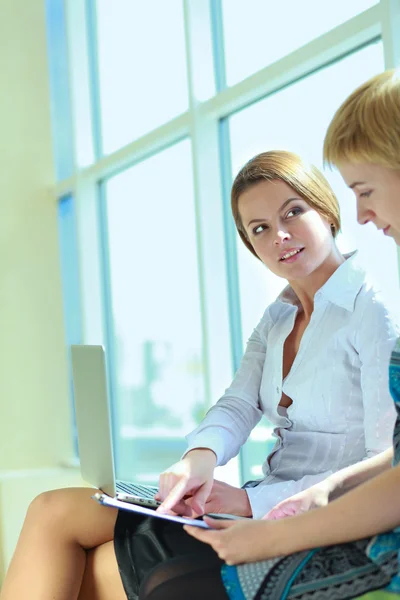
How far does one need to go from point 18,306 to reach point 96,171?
818 millimetres

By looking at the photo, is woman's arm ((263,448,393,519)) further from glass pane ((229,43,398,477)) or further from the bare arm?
glass pane ((229,43,398,477))

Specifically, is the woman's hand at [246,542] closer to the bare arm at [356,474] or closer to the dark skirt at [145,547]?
the dark skirt at [145,547]

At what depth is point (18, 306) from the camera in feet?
13.7

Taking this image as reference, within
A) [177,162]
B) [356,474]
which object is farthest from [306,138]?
[356,474]

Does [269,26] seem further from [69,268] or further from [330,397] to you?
[69,268]

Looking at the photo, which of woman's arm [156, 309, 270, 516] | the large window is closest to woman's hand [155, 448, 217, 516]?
woman's arm [156, 309, 270, 516]

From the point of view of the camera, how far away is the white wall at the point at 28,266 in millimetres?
4160

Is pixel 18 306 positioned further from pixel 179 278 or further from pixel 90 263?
pixel 179 278

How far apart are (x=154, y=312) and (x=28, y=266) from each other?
81cm

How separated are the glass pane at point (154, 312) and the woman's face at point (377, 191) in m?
2.19

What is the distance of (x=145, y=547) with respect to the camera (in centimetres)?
140

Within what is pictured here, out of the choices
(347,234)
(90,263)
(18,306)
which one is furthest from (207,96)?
(18,306)

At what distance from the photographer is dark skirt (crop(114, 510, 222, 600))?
4.27 feet

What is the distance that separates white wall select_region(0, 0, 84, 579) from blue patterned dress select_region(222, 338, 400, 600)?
314 centimetres
